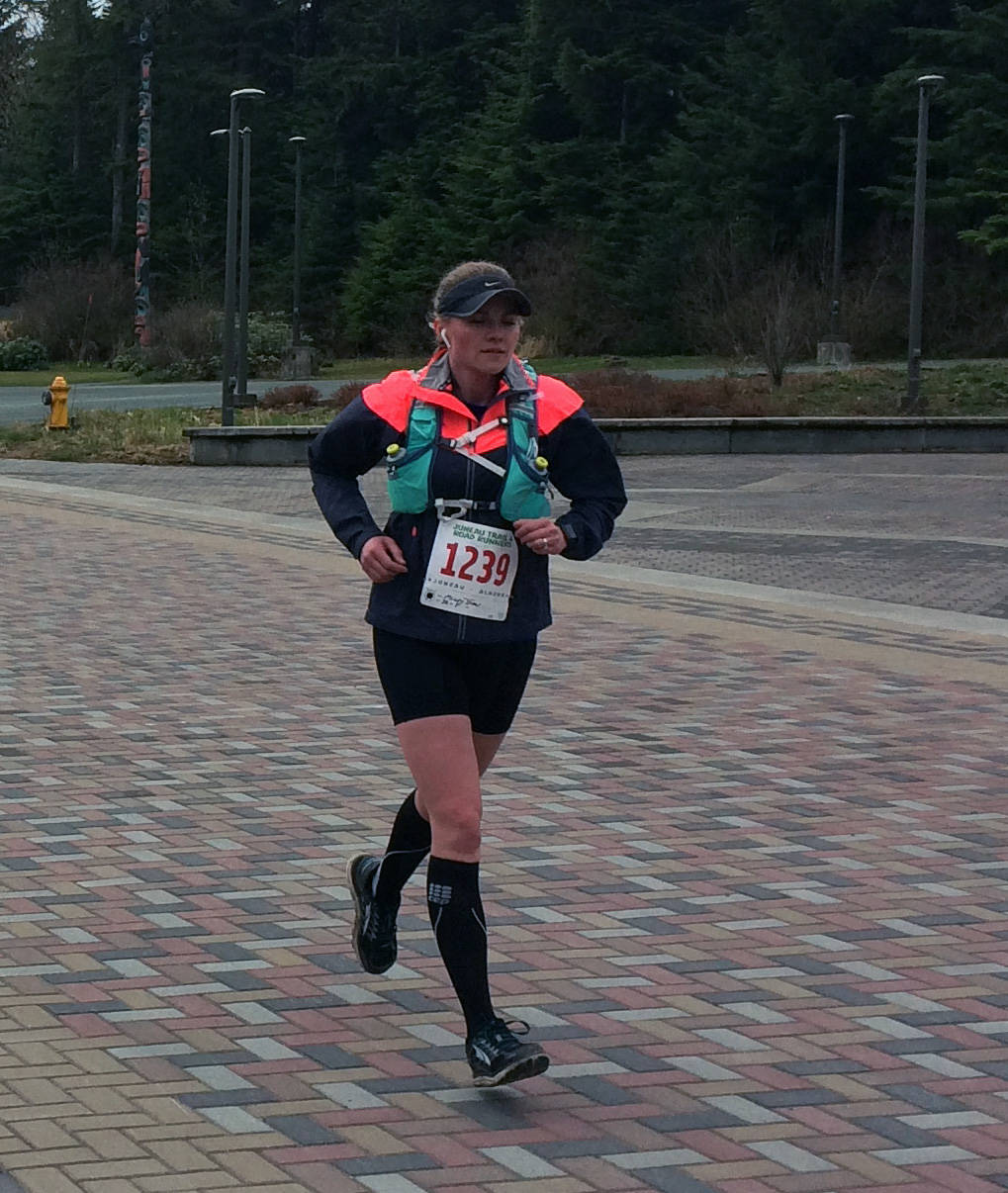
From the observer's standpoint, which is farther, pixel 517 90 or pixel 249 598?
pixel 517 90

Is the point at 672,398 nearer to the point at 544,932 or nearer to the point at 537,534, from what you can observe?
the point at 544,932

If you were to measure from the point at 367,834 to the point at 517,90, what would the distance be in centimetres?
6824

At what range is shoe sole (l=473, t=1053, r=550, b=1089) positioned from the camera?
4.55 meters

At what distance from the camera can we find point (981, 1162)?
14.0 ft

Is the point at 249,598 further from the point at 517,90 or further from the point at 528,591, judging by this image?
the point at 517,90

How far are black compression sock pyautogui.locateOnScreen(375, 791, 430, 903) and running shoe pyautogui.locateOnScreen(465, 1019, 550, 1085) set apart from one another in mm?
652

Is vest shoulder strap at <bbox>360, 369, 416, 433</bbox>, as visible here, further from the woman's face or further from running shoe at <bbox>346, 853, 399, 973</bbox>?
running shoe at <bbox>346, 853, 399, 973</bbox>

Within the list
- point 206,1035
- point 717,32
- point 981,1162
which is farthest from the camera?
point 717,32

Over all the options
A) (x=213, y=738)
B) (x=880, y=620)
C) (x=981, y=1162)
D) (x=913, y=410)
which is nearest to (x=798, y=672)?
(x=880, y=620)

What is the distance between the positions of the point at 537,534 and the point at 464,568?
17 cm

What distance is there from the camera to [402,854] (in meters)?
5.22

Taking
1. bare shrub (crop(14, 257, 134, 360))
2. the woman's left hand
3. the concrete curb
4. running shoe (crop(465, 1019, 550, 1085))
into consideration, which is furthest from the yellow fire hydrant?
bare shrub (crop(14, 257, 134, 360))

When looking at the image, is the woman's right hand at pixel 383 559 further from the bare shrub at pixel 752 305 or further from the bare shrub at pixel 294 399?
the bare shrub at pixel 294 399

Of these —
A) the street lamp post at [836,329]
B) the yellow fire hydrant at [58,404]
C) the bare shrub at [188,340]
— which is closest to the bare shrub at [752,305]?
the street lamp post at [836,329]
